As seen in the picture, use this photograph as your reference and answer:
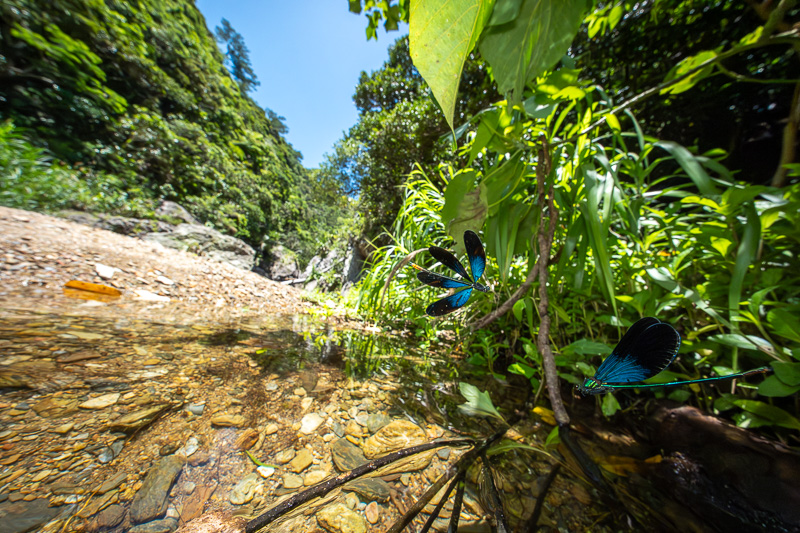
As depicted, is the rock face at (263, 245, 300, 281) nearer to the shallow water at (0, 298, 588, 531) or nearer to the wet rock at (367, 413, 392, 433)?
the shallow water at (0, 298, 588, 531)

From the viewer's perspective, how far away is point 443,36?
0.88ft

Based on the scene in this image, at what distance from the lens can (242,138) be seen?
10.4 meters

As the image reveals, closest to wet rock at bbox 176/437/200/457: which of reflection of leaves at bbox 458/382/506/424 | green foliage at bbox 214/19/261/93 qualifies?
reflection of leaves at bbox 458/382/506/424

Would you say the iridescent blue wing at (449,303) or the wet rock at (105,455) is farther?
the wet rock at (105,455)

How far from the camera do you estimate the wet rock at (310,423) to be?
58cm

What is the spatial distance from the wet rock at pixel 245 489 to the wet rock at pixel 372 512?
0.19 meters

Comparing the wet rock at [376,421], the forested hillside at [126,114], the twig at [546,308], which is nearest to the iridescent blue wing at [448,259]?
the twig at [546,308]

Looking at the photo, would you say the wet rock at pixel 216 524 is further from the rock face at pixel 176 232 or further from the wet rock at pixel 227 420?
the rock face at pixel 176 232

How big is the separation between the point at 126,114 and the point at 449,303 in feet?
34.6

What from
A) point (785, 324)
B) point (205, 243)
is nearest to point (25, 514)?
point (785, 324)

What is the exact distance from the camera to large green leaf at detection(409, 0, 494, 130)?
26 cm

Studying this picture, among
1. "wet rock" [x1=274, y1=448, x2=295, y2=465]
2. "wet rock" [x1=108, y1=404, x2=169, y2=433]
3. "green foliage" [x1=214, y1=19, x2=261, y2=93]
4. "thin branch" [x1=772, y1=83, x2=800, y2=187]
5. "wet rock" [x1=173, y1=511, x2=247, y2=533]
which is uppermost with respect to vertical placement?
"green foliage" [x1=214, y1=19, x2=261, y2=93]

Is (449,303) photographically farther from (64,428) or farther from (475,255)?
(64,428)

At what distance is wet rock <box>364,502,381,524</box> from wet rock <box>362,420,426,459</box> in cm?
11
